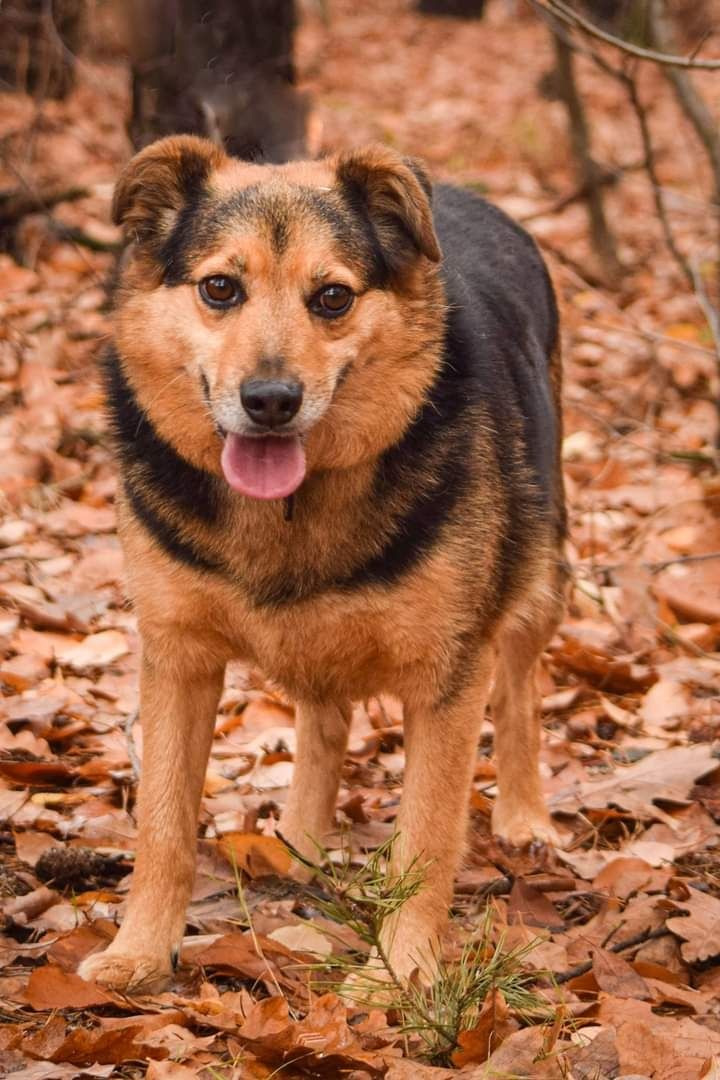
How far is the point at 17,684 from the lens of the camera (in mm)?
5273

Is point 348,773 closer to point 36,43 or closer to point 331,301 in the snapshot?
point 331,301

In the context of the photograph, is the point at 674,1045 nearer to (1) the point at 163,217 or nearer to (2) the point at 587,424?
(1) the point at 163,217

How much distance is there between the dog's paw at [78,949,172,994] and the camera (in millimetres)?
3732

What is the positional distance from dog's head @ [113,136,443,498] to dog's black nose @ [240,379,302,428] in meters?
0.01

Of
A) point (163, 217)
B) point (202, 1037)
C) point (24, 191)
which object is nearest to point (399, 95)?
point (24, 191)

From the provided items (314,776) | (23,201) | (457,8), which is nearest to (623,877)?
(314,776)

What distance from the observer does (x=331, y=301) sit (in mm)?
3787

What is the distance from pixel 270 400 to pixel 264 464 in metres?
0.26

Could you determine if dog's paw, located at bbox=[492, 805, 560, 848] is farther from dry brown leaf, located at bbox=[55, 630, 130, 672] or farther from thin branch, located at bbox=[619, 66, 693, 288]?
thin branch, located at bbox=[619, 66, 693, 288]

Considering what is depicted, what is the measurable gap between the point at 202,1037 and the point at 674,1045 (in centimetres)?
109

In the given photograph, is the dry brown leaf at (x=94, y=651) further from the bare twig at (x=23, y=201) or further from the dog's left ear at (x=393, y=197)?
the bare twig at (x=23, y=201)

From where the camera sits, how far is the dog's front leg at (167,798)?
12.7ft

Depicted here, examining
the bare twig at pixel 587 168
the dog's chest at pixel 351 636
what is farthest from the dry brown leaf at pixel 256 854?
the bare twig at pixel 587 168

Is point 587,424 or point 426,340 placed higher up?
point 426,340
